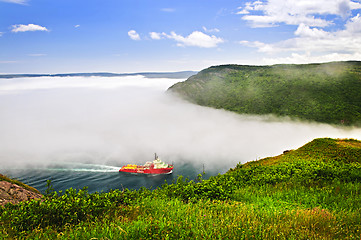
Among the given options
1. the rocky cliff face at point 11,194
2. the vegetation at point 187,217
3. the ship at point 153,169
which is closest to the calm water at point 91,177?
the ship at point 153,169

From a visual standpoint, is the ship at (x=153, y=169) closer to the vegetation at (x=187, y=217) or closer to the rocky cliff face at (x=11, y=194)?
the rocky cliff face at (x=11, y=194)

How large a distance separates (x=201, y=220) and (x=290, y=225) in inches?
87.1

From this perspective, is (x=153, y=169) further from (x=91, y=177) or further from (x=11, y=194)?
(x=11, y=194)

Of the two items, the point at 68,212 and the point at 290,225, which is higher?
the point at 290,225

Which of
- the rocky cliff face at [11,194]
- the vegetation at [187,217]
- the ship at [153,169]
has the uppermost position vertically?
the vegetation at [187,217]

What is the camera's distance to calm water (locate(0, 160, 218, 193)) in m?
117

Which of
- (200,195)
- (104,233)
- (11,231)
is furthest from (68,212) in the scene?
(200,195)

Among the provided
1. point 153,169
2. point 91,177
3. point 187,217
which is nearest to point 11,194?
point 187,217

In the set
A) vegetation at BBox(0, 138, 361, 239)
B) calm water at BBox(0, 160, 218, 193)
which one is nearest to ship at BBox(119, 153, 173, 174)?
calm water at BBox(0, 160, 218, 193)

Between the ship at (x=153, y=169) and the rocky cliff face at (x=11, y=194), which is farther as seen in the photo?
the ship at (x=153, y=169)

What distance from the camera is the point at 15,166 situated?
573ft

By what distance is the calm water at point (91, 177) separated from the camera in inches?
4606

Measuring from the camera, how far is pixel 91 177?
13538cm

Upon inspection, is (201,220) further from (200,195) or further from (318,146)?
(318,146)
